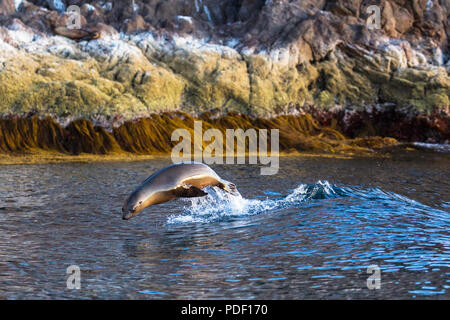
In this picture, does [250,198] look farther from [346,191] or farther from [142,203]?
[142,203]

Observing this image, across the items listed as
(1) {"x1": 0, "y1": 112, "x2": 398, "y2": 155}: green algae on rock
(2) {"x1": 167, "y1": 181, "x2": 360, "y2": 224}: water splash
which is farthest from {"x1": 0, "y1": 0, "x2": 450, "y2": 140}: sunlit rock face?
(2) {"x1": 167, "y1": 181, "x2": 360, "y2": 224}: water splash

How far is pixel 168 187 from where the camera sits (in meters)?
6.82

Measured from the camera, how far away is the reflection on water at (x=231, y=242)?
177 inches

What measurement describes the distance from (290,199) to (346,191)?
1.17 metres

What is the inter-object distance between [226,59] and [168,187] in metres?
16.4

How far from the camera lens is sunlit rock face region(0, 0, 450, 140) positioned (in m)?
19.3

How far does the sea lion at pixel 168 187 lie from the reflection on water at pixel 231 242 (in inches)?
13.5

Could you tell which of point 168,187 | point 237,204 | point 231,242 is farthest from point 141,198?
point 237,204

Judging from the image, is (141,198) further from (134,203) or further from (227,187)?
(227,187)

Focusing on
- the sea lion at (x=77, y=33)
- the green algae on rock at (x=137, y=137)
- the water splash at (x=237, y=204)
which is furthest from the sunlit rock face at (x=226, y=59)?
the water splash at (x=237, y=204)

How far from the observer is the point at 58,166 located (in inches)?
552

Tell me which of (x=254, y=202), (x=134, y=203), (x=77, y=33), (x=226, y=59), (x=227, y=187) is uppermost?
(x=77, y=33)

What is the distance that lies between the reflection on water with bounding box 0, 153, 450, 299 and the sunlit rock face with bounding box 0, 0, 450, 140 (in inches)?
370

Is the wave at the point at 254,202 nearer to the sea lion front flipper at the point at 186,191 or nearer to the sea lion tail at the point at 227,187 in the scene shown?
the sea lion tail at the point at 227,187
